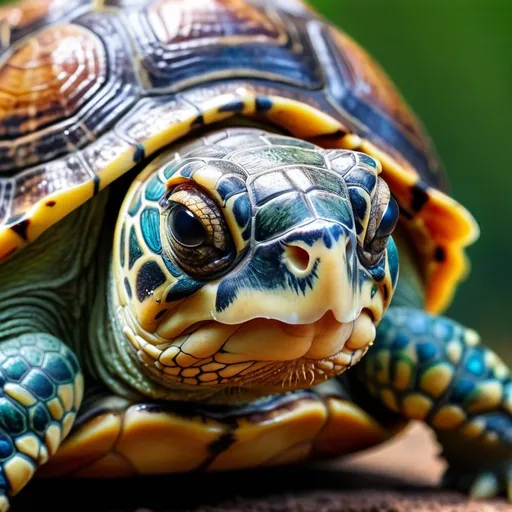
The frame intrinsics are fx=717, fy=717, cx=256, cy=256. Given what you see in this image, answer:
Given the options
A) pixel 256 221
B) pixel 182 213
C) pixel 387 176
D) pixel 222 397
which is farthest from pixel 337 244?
pixel 387 176

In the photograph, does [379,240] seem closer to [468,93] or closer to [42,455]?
[42,455]

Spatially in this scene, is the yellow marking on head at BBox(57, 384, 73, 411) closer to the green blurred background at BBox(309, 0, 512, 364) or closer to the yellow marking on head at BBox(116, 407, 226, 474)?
the yellow marking on head at BBox(116, 407, 226, 474)

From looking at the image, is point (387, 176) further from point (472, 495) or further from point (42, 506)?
point (42, 506)

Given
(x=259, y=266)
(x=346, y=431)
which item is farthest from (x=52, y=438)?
(x=346, y=431)

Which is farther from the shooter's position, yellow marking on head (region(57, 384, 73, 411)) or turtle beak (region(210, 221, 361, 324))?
yellow marking on head (region(57, 384, 73, 411))

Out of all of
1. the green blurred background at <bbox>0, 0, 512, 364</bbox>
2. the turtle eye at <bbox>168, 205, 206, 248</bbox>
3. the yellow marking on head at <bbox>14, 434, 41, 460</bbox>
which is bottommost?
the green blurred background at <bbox>0, 0, 512, 364</bbox>

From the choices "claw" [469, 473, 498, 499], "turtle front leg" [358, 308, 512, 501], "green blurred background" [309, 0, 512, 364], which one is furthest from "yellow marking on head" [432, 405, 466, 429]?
"green blurred background" [309, 0, 512, 364]
